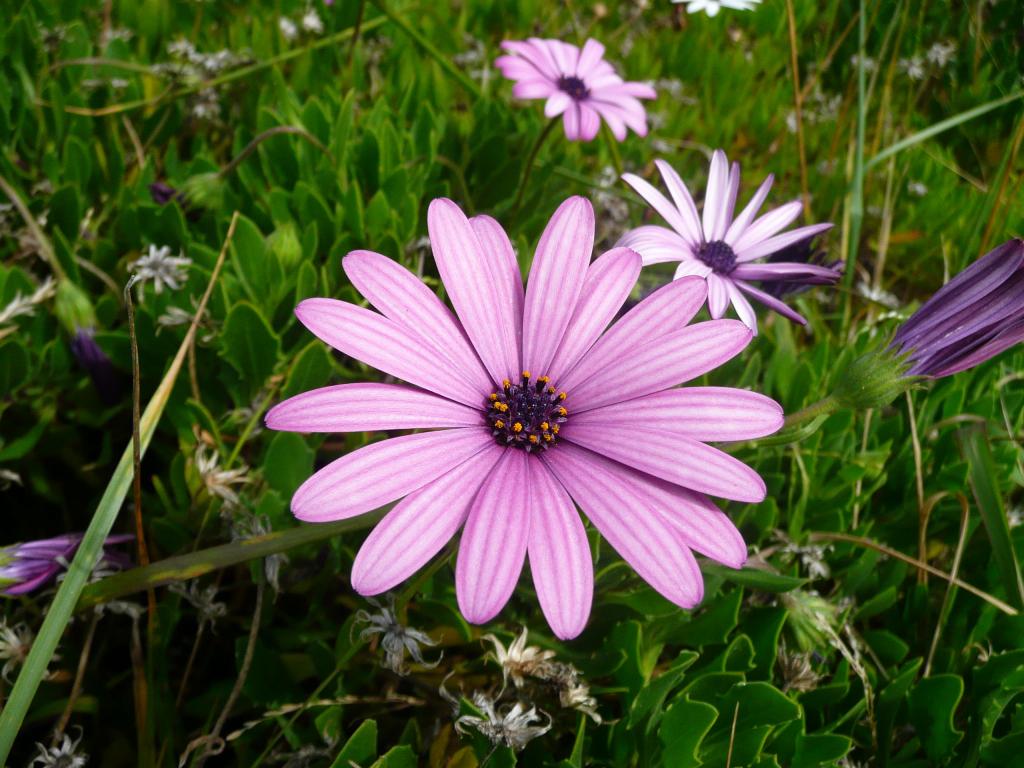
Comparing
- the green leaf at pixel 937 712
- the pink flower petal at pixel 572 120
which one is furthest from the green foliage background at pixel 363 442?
the pink flower petal at pixel 572 120

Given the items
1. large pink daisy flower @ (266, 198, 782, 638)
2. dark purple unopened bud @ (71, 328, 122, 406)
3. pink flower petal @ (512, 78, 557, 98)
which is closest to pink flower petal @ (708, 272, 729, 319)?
large pink daisy flower @ (266, 198, 782, 638)

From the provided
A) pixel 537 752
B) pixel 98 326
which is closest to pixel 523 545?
pixel 537 752

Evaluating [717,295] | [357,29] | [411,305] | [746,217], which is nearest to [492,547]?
[411,305]

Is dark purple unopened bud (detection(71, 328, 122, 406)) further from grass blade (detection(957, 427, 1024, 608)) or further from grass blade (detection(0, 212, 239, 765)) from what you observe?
grass blade (detection(957, 427, 1024, 608))

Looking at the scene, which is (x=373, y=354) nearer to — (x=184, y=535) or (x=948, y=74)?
(x=184, y=535)

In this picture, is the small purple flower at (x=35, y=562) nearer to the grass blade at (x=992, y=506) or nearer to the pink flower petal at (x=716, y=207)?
the pink flower petal at (x=716, y=207)

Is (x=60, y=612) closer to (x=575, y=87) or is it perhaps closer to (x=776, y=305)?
(x=776, y=305)
